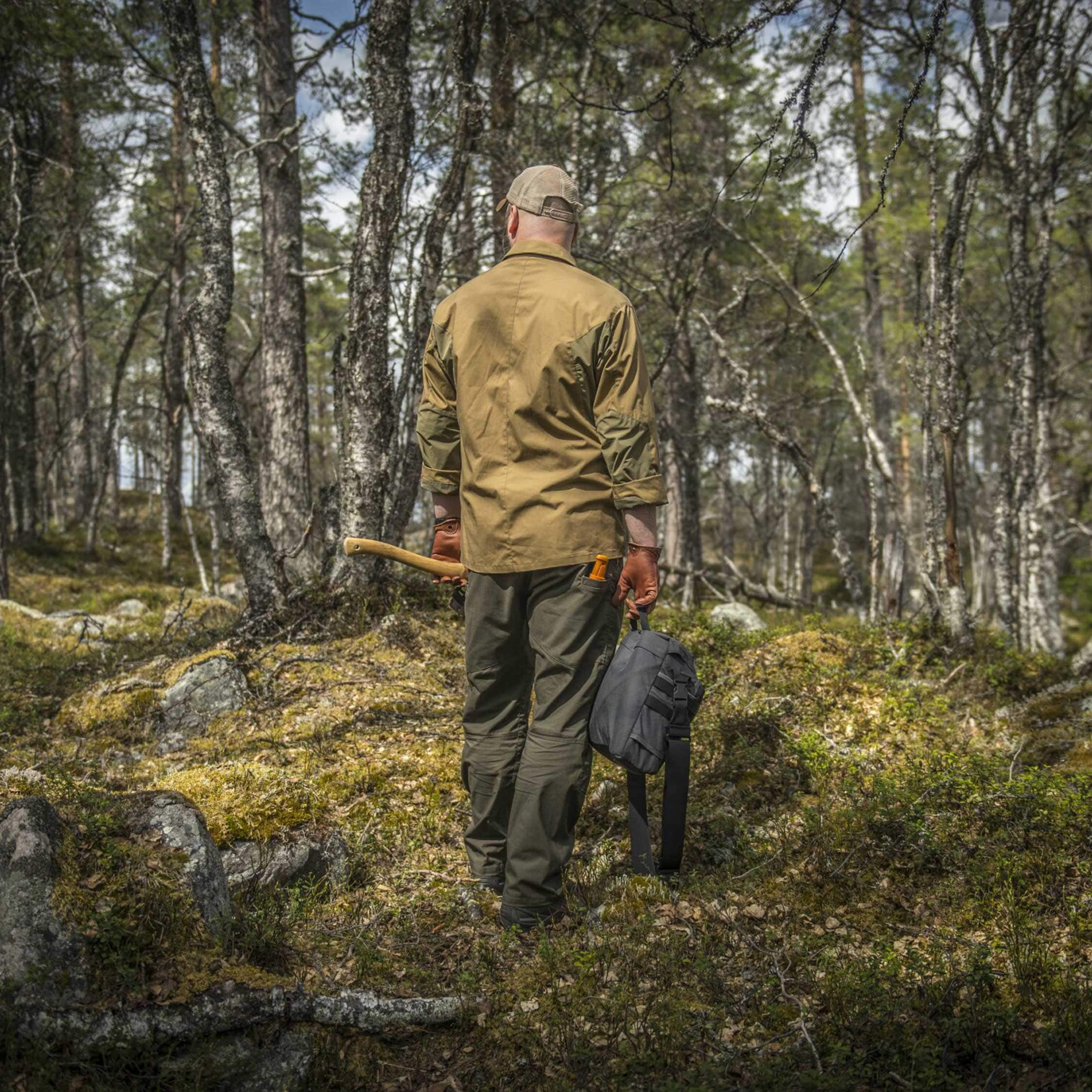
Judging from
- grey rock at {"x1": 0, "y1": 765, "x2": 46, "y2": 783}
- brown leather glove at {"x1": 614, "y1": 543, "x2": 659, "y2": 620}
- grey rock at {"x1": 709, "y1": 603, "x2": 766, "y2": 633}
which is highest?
brown leather glove at {"x1": 614, "y1": 543, "x2": 659, "y2": 620}

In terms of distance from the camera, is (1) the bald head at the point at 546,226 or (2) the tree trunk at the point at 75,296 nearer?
(1) the bald head at the point at 546,226

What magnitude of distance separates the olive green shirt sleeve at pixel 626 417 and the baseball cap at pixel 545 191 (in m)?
0.58

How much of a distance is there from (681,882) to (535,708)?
1.03 meters

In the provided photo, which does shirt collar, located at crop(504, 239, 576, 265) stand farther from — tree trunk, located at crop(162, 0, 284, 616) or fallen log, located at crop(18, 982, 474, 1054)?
tree trunk, located at crop(162, 0, 284, 616)

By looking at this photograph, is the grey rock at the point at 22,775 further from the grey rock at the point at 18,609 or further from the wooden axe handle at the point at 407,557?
the grey rock at the point at 18,609

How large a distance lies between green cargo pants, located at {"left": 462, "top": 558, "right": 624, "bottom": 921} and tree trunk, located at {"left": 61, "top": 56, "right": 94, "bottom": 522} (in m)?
10.3

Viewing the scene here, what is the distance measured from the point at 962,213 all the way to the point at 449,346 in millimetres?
5437

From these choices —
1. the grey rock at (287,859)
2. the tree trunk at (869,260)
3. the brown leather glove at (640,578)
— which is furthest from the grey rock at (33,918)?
the tree trunk at (869,260)

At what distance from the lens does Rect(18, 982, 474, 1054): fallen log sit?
230cm

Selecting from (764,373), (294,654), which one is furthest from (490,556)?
(764,373)

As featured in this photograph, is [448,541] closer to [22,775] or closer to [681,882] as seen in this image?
[681,882]

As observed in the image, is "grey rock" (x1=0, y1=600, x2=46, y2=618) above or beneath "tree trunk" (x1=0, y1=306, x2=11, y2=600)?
beneath

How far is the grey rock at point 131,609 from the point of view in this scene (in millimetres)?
10263

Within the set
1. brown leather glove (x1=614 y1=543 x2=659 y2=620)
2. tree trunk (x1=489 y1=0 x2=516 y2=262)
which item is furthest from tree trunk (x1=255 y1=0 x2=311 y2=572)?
brown leather glove (x1=614 y1=543 x2=659 y2=620)
